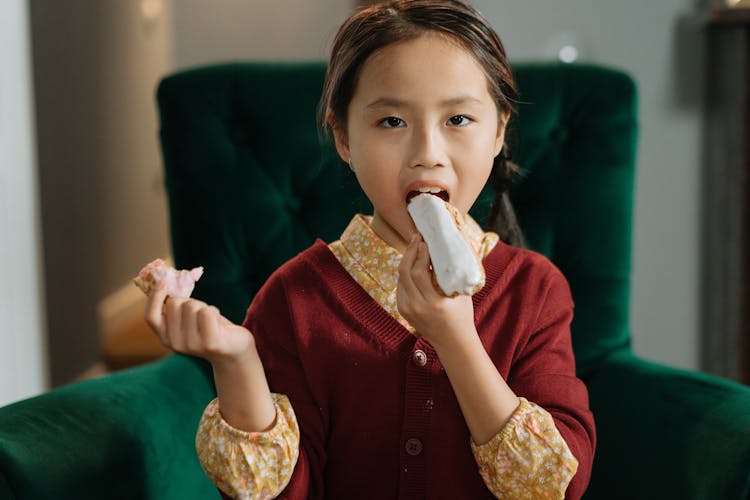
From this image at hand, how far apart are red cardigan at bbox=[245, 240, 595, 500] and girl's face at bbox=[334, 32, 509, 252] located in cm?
13

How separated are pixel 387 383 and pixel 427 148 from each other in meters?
0.25

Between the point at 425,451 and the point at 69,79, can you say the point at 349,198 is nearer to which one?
the point at 425,451

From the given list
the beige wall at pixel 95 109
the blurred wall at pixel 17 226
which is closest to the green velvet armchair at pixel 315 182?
the blurred wall at pixel 17 226

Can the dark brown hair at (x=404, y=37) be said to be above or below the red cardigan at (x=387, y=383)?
above

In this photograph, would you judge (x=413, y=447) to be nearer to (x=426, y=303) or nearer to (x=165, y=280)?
(x=426, y=303)

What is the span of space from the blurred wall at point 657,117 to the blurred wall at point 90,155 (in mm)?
1230

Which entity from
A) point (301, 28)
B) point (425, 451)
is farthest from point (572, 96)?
point (301, 28)

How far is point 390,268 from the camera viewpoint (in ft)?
3.23

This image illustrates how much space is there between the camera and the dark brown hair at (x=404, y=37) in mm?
907

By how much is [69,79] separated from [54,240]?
1.59ft

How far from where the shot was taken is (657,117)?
196 cm

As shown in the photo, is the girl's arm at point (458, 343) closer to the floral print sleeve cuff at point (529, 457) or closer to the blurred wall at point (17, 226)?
the floral print sleeve cuff at point (529, 457)

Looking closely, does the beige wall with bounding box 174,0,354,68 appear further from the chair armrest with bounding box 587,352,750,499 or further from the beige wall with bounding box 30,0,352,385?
the chair armrest with bounding box 587,352,750,499

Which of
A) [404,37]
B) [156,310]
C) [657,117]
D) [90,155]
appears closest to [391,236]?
[404,37]
